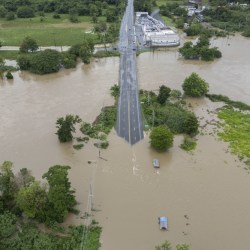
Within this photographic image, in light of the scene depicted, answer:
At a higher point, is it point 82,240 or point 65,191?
point 65,191

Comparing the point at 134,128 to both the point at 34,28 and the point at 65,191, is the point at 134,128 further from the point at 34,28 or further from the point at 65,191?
the point at 34,28

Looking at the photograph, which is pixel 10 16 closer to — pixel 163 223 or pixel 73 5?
pixel 73 5

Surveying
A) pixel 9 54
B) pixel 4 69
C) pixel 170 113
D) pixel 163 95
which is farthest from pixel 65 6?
pixel 170 113

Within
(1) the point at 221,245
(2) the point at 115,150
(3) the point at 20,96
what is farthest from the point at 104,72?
(1) the point at 221,245

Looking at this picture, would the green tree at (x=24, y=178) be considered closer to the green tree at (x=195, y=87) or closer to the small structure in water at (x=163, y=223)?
the small structure in water at (x=163, y=223)

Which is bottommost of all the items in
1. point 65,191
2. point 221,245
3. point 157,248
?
point 221,245

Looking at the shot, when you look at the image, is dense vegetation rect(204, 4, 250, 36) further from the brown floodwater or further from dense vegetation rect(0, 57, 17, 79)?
dense vegetation rect(0, 57, 17, 79)
